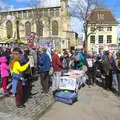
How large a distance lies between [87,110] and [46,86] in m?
2.76

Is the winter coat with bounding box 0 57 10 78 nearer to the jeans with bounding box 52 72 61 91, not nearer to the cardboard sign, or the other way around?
the jeans with bounding box 52 72 61 91

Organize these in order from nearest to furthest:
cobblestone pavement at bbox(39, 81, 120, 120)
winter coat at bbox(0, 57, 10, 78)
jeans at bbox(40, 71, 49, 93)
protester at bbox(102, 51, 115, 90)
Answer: cobblestone pavement at bbox(39, 81, 120, 120) < winter coat at bbox(0, 57, 10, 78) < jeans at bbox(40, 71, 49, 93) < protester at bbox(102, 51, 115, 90)

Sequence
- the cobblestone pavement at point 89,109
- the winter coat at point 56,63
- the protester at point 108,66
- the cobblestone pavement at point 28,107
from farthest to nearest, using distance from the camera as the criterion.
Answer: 1. the protester at point 108,66
2. the winter coat at point 56,63
3. the cobblestone pavement at point 89,109
4. the cobblestone pavement at point 28,107

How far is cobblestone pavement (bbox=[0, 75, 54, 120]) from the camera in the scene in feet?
24.8

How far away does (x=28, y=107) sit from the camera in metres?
8.59

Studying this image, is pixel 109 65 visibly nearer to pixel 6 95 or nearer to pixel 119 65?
pixel 119 65

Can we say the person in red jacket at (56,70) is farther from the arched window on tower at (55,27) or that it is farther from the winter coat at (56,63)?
the arched window on tower at (55,27)

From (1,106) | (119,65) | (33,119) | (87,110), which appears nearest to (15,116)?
(33,119)

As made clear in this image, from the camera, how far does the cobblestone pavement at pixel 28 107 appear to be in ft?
24.8

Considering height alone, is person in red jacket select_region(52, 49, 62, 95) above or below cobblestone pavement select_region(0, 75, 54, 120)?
above

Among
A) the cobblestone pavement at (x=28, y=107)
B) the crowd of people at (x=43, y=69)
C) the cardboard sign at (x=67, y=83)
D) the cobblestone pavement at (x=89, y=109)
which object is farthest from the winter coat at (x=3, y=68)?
the cobblestone pavement at (x=89, y=109)

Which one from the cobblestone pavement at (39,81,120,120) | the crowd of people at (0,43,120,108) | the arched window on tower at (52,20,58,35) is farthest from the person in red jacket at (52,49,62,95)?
the arched window on tower at (52,20,58,35)

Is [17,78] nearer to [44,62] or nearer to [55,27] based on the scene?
[44,62]

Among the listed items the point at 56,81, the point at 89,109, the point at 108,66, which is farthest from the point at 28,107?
the point at 108,66
